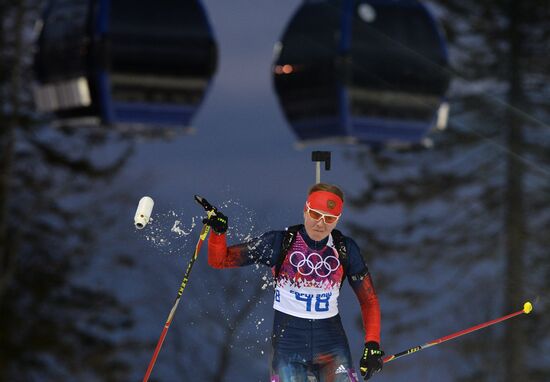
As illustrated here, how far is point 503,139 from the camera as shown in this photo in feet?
65.9

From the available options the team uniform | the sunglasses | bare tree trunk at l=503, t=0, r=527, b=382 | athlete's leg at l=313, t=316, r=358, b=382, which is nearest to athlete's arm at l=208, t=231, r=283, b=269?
the team uniform

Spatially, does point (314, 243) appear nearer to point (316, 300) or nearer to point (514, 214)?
point (316, 300)

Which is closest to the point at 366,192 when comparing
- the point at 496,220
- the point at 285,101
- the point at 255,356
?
the point at 496,220

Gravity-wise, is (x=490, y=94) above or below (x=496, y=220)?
above

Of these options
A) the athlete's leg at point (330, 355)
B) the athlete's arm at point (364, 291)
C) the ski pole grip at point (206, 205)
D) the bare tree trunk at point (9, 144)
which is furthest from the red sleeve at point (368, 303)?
the bare tree trunk at point (9, 144)

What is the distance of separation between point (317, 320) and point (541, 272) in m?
14.3

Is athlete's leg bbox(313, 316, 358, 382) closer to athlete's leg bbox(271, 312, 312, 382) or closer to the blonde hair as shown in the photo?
athlete's leg bbox(271, 312, 312, 382)

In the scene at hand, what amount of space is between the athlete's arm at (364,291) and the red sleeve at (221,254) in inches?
26.2

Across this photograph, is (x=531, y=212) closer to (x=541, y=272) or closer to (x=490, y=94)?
(x=541, y=272)

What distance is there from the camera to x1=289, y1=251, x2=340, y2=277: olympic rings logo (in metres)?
5.75

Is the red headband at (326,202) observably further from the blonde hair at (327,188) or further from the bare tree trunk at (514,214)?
the bare tree trunk at (514,214)

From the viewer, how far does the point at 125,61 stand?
11227 mm

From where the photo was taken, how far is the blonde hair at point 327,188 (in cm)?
580

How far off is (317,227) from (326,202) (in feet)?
0.50
